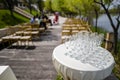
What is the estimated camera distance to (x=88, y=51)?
244 inches

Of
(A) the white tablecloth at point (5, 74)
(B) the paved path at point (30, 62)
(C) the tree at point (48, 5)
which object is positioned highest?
(C) the tree at point (48, 5)

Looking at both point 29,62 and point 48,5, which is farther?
point 48,5

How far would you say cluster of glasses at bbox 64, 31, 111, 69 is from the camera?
5.98 m

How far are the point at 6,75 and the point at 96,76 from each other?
226 cm

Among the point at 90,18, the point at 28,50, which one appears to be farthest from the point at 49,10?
the point at 28,50

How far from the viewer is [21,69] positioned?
860 centimetres

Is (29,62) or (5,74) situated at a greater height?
(5,74)

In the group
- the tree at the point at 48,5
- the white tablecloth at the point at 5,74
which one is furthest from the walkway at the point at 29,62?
the tree at the point at 48,5

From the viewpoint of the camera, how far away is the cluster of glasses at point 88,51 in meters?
5.98

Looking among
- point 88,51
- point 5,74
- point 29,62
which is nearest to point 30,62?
point 29,62

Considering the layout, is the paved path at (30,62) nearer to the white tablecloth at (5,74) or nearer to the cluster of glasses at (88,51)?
the cluster of glasses at (88,51)

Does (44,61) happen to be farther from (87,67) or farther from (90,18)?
(90,18)

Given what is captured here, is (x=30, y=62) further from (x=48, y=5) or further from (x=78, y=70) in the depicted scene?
(x=48, y=5)

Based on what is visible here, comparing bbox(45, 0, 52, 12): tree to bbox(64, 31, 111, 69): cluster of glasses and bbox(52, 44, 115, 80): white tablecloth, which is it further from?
bbox(52, 44, 115, 80): white tablecloth
